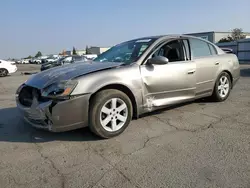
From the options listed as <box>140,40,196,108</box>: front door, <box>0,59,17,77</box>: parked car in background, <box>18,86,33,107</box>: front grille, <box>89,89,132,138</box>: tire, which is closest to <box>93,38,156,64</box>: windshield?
<box>140,40,196,108</box>: front door

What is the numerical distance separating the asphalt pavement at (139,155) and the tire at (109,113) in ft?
0.53

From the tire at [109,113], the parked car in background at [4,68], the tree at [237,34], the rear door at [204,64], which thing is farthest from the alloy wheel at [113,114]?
the tree at [237,34]

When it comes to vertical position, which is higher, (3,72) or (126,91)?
(3,72)

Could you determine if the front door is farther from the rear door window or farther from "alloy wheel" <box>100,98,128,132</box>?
"alloy wheel" <box>100,98,128,132</box>

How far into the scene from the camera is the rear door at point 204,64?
4699 millimetres

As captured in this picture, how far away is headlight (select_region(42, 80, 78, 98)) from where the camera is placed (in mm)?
3178

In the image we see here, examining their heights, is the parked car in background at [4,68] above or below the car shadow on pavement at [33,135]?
above

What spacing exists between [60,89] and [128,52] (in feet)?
5.25

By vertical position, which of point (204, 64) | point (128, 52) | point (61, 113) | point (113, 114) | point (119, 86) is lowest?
point (113, 114)

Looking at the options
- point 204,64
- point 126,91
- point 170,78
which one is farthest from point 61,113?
point 204,64

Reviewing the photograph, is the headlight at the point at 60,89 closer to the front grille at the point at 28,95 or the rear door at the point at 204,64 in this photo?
the front grille at the point at 28,95

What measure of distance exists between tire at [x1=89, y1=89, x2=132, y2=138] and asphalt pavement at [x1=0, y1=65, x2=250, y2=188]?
0.53 feet

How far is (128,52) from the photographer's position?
4289mm

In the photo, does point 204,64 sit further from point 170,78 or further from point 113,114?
point 113,114
